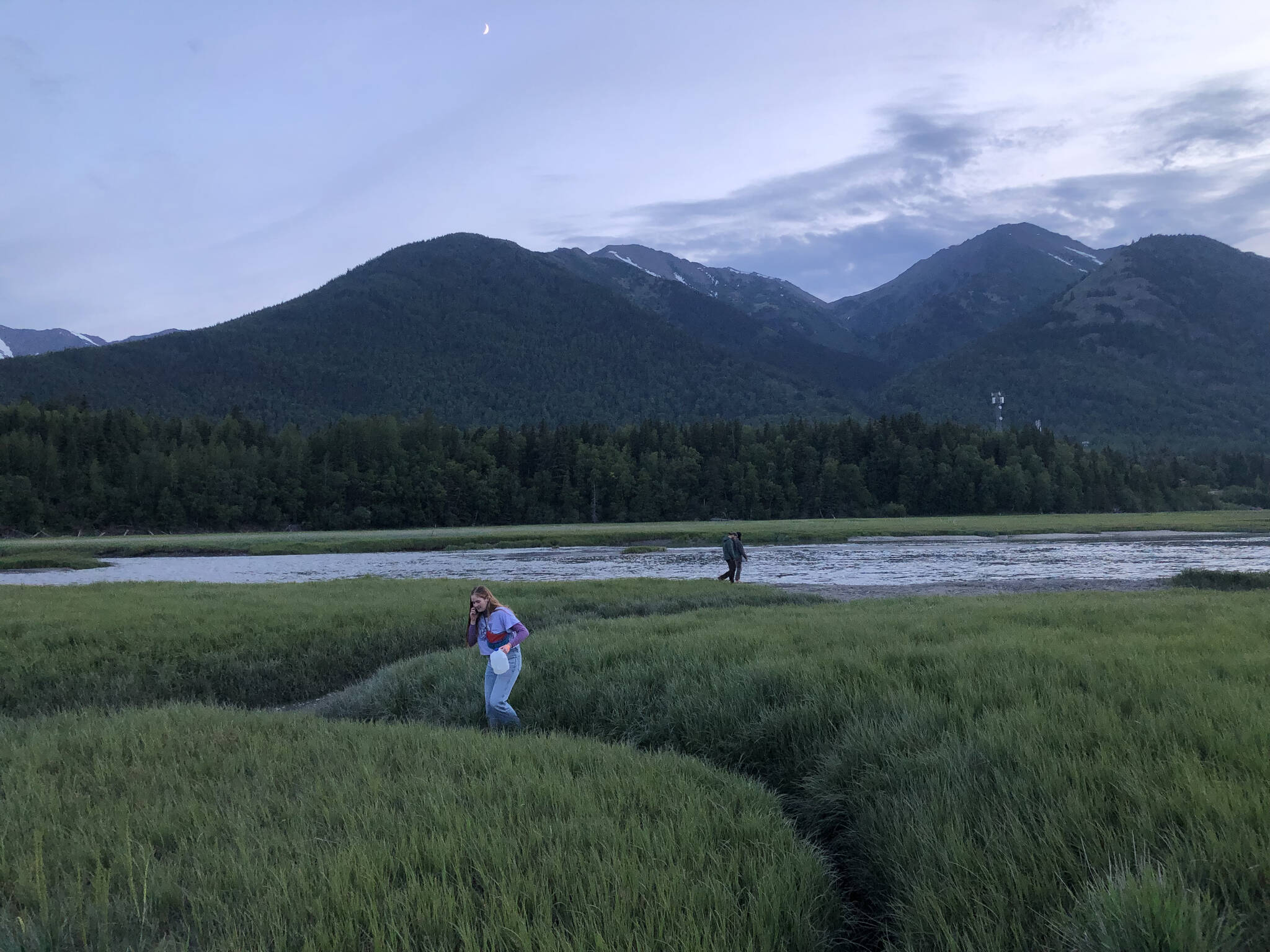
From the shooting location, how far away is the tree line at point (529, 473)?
103312mm

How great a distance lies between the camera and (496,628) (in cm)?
991

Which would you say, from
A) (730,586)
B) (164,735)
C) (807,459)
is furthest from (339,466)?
(164,735)

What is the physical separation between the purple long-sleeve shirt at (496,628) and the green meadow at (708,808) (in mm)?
1393

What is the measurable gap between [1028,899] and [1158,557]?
4566 centimetres

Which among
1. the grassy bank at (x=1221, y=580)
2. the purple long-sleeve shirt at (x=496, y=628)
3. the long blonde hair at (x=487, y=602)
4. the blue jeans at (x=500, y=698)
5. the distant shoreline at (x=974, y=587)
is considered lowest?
the distant shoreline at (x=974, y=587)

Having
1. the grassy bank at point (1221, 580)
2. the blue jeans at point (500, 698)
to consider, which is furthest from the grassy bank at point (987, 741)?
the grassy bank at point (1221, 580)

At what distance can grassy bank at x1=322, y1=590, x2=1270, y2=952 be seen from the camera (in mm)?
3943

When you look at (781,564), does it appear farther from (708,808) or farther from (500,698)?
(708,808)

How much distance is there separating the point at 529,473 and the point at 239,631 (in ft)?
355

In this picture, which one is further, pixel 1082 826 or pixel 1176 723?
pixel 1176 723

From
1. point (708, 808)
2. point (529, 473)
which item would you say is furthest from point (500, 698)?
point (529, 473)

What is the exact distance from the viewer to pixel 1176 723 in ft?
20.0

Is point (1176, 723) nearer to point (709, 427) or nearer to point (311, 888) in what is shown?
point (311, 888)

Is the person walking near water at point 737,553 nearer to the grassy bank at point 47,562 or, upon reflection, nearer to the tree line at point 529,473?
the grassy bank at point 47,562
